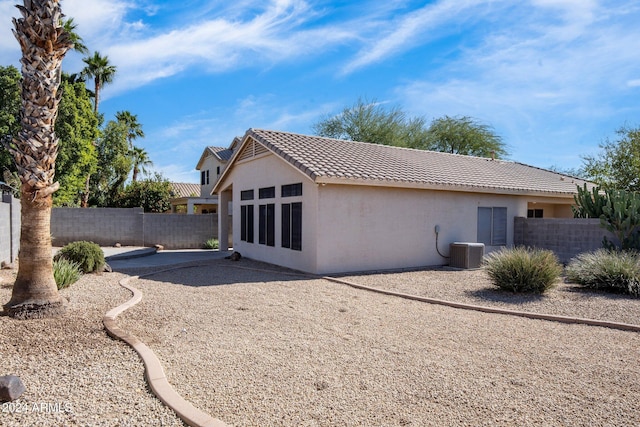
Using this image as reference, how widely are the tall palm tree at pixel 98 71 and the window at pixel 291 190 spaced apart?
27.5 meters

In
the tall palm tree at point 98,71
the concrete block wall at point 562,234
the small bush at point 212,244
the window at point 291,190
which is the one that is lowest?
the small bush at point 212,244

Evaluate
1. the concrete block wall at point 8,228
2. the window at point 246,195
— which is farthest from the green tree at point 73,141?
the window at point 246,195

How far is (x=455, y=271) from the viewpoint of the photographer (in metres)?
14.2

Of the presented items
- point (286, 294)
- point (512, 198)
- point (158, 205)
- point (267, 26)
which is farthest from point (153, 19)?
point (158, 205)

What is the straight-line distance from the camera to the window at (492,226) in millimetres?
16828

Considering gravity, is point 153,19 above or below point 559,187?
above

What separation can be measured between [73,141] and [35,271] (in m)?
24.4

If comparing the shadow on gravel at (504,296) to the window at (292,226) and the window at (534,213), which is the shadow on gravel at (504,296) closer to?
the window at (292,226)

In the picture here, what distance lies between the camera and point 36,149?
279 inches

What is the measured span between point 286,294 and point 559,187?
616 inches

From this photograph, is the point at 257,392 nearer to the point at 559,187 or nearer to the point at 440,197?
the point at 440,197

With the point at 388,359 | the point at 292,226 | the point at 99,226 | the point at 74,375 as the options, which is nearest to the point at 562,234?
the point at 292,226

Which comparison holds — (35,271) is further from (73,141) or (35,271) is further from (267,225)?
(73,141)

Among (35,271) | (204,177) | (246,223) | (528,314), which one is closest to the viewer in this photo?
(35,271)
